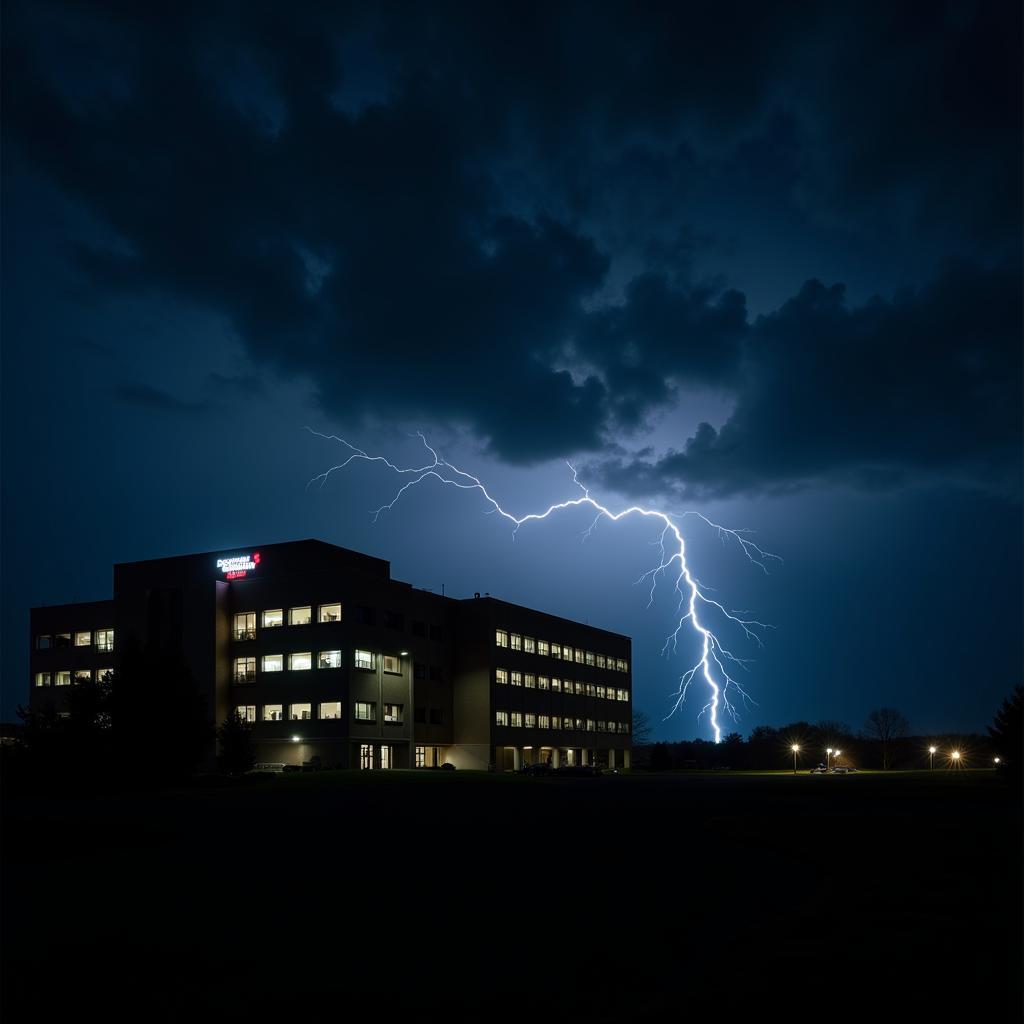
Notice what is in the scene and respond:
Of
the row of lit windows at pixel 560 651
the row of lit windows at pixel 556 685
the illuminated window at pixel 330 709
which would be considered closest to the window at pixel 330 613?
the illuminated window at pixel 330 709

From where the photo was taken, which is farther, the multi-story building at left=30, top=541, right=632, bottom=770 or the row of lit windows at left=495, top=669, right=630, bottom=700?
the row of lit windows at left=495, top=669, right=630, bottom=700

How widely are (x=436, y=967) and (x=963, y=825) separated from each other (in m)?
16.6

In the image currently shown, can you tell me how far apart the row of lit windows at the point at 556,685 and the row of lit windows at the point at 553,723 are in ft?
8.44

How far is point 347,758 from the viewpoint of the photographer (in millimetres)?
64750

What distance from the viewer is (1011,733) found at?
41812mm

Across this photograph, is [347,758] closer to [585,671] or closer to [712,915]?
[585,671]

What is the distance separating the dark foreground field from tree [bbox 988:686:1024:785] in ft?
76.1

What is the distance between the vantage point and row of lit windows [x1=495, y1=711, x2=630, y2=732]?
267ft

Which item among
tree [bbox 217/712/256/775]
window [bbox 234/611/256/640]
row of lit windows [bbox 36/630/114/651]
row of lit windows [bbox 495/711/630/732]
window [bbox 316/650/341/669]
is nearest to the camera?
tree [bbox 217/712/256/775]

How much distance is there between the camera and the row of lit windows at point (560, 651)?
83150mm

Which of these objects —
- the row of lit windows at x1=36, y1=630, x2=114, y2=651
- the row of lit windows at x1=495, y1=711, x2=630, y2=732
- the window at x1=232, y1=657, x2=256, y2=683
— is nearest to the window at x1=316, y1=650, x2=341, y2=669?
the window at x1=232, y1=657, x2=256, y2=683

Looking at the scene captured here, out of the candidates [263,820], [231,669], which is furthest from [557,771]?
[263,820]

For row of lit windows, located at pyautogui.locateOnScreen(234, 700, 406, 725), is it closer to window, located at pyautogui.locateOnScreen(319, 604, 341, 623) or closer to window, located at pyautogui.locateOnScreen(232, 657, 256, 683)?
window, located at pyautogui.locateOnScreen(232, 657, 256, 683)

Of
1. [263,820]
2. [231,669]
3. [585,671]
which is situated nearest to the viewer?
[263,820]
